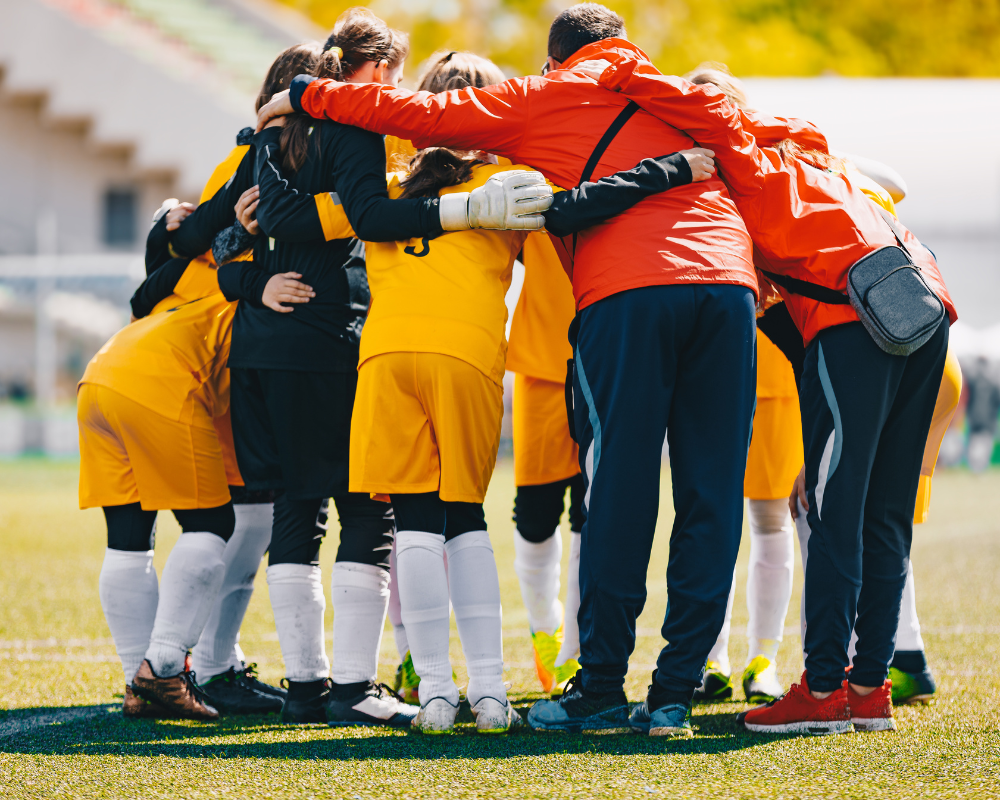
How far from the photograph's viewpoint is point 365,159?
336 centimetres

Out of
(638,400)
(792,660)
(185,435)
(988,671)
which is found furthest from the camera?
(792,660)

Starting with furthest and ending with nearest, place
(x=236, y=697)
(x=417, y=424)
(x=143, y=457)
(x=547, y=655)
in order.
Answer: (x=547, y=655), (x=236, y=697), (x=143, y=457), (x=417, y=424)

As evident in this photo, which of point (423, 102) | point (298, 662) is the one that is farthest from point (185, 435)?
point (423, 102)

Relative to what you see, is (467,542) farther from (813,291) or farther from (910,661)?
(910,661)

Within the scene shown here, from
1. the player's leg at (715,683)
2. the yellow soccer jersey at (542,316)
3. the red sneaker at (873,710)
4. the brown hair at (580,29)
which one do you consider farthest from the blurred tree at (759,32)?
the red sneaker at (873,710)

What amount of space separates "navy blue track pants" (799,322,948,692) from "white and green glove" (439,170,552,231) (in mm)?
905

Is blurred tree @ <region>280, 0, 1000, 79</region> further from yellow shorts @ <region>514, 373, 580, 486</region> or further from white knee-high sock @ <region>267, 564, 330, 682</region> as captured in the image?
white knee-high sock @ <region>267, 564, 330, 682</region>

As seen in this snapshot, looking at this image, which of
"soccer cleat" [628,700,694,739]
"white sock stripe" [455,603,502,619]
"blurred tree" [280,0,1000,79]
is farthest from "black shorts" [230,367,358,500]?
"blurred tree" [280,0,1000,79]

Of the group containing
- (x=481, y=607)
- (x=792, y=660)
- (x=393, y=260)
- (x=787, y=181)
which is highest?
(x=787, y=181)

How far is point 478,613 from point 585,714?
42cm

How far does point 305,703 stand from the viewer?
3.53 m

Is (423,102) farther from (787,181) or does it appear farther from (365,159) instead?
(787,181)

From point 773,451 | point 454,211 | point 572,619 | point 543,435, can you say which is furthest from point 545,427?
point 454,211

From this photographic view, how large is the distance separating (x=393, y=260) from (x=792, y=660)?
240 centimetres
